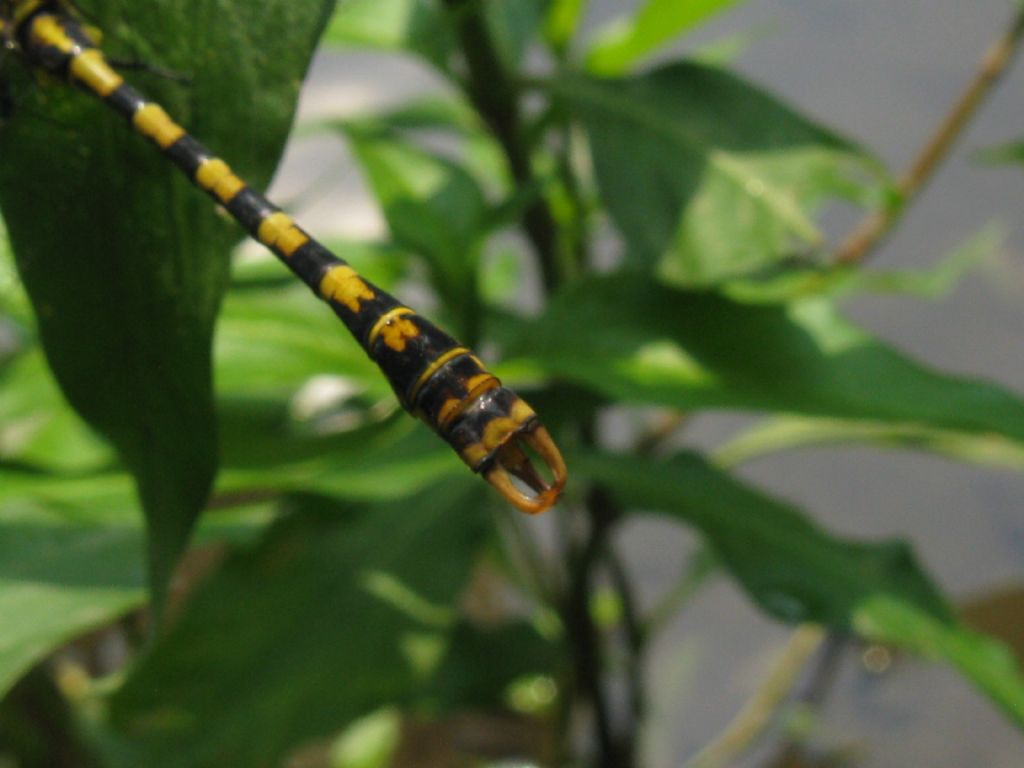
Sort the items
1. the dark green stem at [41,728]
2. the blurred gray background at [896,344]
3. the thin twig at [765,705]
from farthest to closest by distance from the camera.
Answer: the blurred gray background at [896,344], the thin twig at [765,705], the dark green stem at [41,728]

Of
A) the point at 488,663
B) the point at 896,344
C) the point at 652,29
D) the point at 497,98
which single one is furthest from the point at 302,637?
the point at 896,344

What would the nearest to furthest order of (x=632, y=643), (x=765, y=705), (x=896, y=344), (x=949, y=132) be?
(x=949, y=132) → (x=632, y=643) → (x=765, y=705) → (x=896, y=344)

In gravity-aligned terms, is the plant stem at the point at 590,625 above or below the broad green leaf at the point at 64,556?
below

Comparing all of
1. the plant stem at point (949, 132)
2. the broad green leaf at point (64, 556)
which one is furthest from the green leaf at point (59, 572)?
the plant stem at point (949, 132)

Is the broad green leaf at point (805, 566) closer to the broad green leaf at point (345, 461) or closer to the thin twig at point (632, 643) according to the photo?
the broad green leaf at point (345, 461)

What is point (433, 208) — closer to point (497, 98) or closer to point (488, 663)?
point (497, 98)

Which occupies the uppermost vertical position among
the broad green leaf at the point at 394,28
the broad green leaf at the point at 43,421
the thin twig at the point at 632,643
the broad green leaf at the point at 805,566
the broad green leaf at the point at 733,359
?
the broad green leaf at the point at 394,28

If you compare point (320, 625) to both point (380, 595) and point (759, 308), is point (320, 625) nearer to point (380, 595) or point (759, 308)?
point (380, 595)
